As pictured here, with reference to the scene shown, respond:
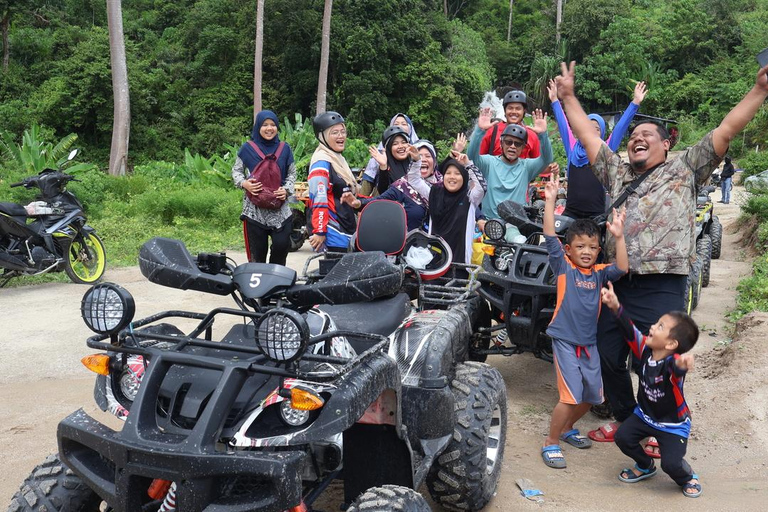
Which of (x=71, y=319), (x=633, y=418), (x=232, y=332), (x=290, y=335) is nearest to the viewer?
(x=290, y=335)

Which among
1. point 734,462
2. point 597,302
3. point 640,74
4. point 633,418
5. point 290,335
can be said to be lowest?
point 734,462

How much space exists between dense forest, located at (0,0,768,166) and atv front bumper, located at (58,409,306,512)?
980 inches

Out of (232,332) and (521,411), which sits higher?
(232,332)

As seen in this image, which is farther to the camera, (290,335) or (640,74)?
(640,74)

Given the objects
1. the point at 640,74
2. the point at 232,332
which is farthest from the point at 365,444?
the point at 640,74

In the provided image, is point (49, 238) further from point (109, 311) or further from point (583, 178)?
point (109, 311)

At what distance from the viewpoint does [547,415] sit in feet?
16.1

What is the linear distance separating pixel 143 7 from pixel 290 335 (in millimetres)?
40349

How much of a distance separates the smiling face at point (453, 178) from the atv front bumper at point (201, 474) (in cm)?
319

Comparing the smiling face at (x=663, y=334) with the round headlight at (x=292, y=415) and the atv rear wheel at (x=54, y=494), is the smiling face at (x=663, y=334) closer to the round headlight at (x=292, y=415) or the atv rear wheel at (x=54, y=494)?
the round headlight at (x=292, y=415)

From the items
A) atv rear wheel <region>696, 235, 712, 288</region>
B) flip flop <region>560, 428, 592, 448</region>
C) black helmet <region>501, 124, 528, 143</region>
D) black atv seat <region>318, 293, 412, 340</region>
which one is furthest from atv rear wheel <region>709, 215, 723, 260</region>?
black atv seat <region>318, 293, 412, 340</region>

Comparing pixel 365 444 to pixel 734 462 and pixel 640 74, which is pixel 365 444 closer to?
pixel 734 462

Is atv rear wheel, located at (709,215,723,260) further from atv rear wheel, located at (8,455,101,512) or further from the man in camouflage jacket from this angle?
atv rear wheel, located at (8,455,101,512)

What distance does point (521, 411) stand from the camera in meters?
4.94
